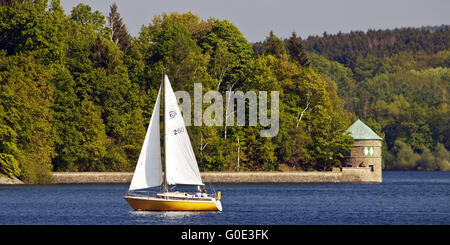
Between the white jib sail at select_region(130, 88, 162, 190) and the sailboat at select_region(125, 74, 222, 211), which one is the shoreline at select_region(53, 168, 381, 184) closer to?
the white jib sail at select_region(130, 88, 162, 190)

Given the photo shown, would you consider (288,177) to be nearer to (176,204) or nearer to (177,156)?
(177,156)

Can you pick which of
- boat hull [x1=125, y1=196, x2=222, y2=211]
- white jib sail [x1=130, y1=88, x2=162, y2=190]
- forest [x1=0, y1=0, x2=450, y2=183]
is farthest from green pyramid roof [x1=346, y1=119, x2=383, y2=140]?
white jib sail [x1=130, y1=88, x2=162, y2=190]

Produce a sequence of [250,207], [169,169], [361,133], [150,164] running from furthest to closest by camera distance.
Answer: [361,133] < [250,207] < [169,169] < [150,164]

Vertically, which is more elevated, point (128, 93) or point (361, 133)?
point (128, 93)

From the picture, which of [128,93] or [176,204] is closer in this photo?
[176,204]

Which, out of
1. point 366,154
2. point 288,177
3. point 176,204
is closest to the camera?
point 176,204

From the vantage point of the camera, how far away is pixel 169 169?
2100 inches

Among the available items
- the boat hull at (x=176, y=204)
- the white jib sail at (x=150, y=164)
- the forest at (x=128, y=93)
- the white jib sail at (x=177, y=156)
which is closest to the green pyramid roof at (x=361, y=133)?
the forest at (x=128, y=93)

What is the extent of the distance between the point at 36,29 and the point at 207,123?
20.6 metres

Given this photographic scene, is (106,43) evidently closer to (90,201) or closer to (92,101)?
(92,101)

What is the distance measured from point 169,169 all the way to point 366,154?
50473 millimetres

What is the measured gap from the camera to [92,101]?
97438mm

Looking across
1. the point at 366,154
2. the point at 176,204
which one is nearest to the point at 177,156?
the point at 176,204
